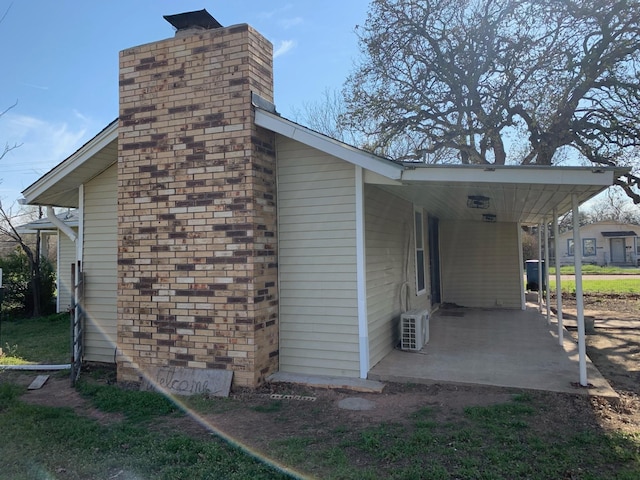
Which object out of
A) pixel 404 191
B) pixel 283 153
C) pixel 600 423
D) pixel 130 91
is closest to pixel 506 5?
pixel 404 191

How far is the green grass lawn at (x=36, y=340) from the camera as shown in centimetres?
797

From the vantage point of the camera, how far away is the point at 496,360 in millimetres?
6152

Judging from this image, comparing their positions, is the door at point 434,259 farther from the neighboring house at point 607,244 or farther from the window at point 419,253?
the neighboring house at point 607,244

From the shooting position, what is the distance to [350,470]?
322cm

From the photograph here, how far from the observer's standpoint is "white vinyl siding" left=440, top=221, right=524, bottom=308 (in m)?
11.7

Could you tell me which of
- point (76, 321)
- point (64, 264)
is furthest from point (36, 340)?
point (64, 264)

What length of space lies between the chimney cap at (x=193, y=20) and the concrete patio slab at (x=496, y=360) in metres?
4.87

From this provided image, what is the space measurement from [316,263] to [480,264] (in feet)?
24.6

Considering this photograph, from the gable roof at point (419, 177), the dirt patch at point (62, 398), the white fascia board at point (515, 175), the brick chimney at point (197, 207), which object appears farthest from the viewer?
the brick chimney at point (197, 207)

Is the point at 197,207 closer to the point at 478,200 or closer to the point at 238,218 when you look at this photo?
the point at 238,218

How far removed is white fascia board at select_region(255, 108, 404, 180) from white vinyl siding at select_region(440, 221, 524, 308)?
24.6 feet

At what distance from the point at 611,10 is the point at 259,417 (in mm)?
11665

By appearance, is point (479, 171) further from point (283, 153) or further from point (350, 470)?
point (350, 470)

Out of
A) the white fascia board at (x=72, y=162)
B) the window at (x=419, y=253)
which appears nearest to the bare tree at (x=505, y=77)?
the window at (x=419, y=253)
